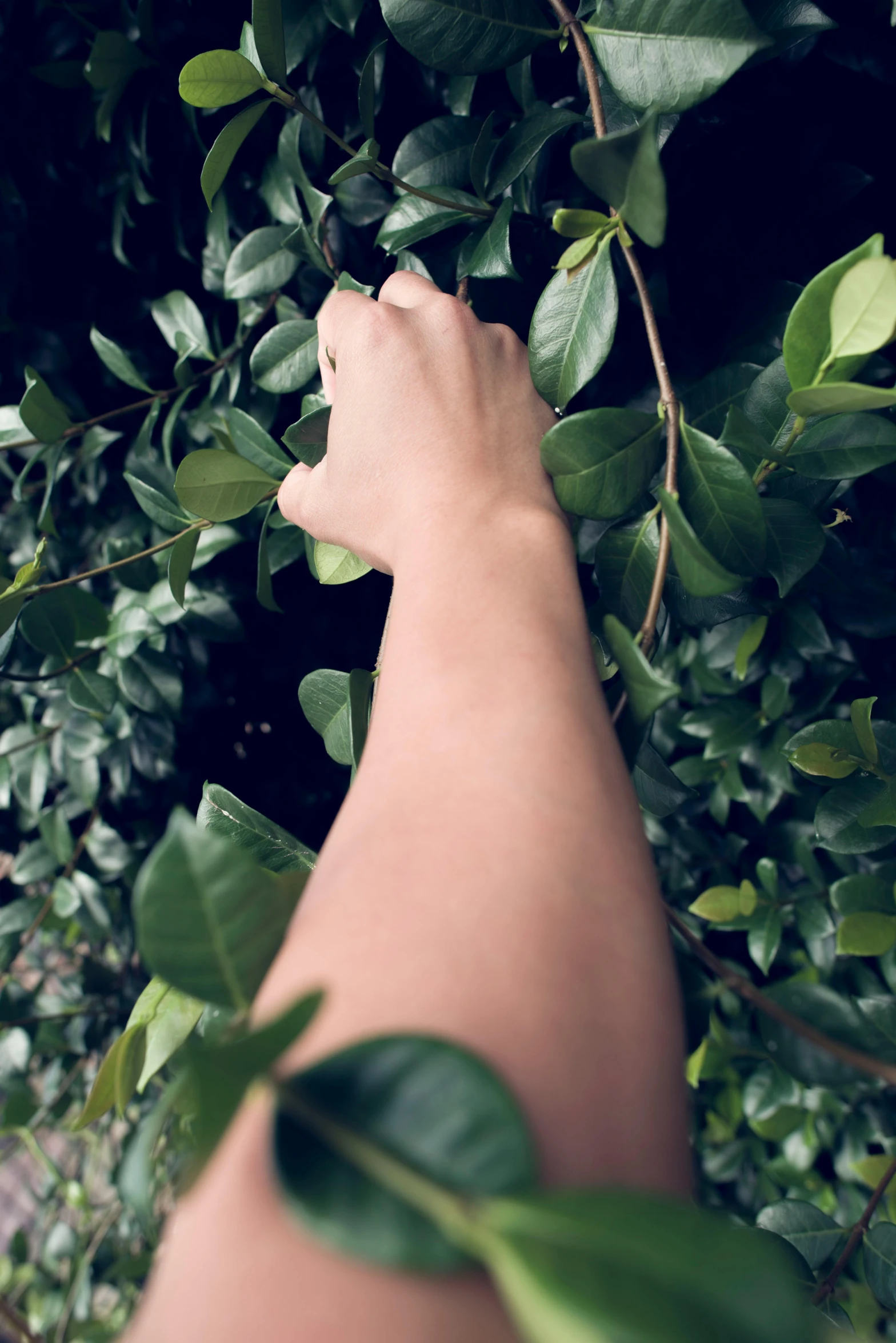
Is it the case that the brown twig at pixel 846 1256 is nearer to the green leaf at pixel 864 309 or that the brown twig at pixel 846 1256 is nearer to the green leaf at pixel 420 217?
the green leaf at pixel 864 309

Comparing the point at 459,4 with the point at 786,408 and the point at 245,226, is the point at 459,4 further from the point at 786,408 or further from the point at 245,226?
the point at 245,226

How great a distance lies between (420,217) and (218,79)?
17 cm

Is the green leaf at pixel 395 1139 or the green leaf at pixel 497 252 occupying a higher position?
the green leaf at pixel 497 252

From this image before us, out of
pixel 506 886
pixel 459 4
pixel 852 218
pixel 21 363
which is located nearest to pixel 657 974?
pixel 506 886

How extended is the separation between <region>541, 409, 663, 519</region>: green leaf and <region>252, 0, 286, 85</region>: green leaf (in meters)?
Answer: 0.34

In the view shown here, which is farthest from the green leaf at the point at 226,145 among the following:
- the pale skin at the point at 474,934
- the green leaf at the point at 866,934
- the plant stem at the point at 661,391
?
the green leaf at the point at 866,934

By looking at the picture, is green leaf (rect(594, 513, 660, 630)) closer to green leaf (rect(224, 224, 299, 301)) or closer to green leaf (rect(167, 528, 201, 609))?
green leaf (rect(167, 528, 201, 609))

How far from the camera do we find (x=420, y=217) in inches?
23.8

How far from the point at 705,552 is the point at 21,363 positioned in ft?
3.24

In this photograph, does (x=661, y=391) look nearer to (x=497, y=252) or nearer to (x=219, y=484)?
(x=497, y=252)

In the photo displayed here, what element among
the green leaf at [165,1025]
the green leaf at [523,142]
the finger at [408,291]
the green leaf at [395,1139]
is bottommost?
the green leaf at [165,1025]

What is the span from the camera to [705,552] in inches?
14.6

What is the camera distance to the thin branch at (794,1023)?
31 centimetres

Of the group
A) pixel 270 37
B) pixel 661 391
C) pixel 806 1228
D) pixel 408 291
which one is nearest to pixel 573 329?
pixel 661 391
